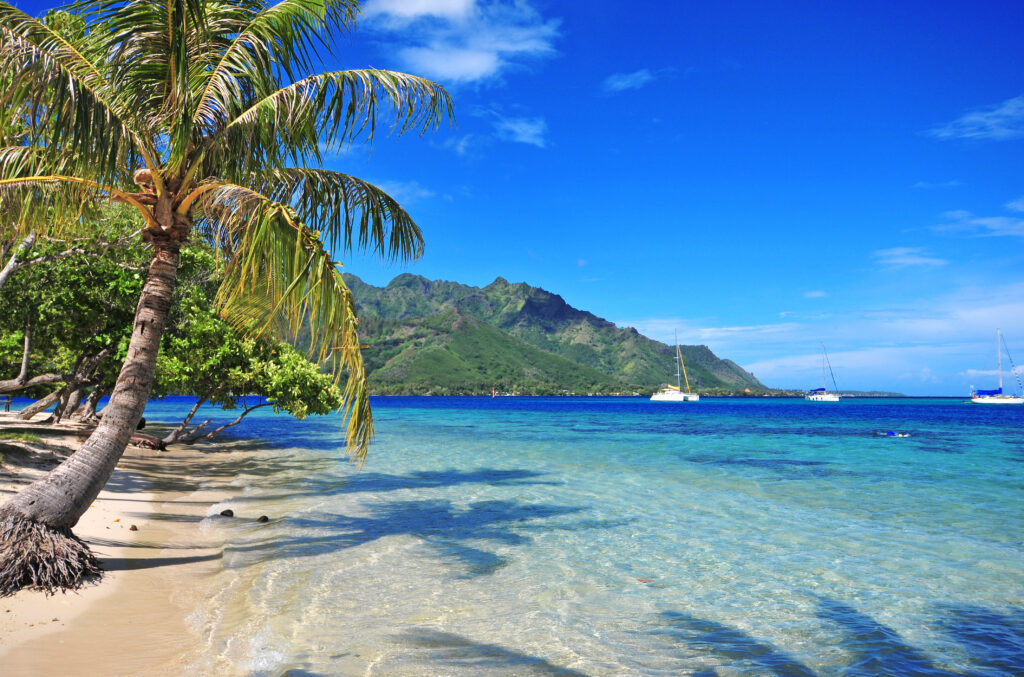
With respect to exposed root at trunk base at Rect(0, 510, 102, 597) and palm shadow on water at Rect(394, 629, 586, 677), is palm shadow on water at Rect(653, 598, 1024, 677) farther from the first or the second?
exposed root at trunk base at Rect(0, 510, 102, 597)

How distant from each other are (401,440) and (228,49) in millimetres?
32092

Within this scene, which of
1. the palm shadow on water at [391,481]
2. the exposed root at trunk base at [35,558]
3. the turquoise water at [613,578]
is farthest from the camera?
the palm shadow on water at [391,481]

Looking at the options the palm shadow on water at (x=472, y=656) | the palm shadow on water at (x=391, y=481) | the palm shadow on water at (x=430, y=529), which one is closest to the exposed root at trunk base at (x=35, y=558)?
the palm shadow on water at (x=430, y=529)

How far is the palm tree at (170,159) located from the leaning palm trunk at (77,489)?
2 centimetres

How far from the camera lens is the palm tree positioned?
721 centimetres

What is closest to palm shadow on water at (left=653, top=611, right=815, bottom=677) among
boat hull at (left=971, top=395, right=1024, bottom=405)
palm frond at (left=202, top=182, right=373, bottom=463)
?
palm frond at (left=202, top=182, right=373, bottom=463)

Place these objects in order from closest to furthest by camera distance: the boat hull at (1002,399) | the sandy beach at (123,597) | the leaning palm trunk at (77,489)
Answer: the sandy beach at (123,597) < the leaning palm trunk at (77,489) < the boat hull at (1002,399)

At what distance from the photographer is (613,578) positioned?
9555 mm

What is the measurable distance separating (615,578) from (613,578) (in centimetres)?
3

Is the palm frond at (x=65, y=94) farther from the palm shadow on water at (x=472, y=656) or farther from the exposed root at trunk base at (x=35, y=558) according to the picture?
the palm shadow on water at (x=472, y=656)

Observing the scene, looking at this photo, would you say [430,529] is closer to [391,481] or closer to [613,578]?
[613,578]

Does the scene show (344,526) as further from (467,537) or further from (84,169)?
(84,169)

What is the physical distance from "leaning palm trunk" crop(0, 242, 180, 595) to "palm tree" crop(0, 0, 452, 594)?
2cm

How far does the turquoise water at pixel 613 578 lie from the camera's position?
6.53m
